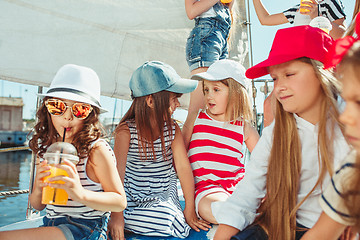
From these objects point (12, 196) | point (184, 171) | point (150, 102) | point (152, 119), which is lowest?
point (12, 196)

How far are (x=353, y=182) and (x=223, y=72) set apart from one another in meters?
1.53

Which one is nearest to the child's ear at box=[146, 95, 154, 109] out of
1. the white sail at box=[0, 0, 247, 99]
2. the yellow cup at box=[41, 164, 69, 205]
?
the white sail at box=[0, 0, 247, 99]

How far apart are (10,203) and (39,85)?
13.9 meters

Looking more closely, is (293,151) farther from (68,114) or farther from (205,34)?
(205,34)

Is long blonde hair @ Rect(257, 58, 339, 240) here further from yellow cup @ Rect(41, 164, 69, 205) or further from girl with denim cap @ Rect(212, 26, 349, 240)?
yellow cup @ Rect(41, 164, 69, 205)

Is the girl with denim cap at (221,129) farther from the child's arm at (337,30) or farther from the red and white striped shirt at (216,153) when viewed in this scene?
the child's arm at (337,30)

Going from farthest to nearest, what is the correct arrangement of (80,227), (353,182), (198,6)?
(198,6) → (80,227) → (353,182)

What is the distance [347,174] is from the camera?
103 cm

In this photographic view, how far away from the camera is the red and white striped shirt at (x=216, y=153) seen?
91.3 inches

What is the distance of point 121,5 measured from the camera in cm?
297

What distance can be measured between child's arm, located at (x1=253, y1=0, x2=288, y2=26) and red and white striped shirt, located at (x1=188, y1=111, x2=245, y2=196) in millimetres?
977

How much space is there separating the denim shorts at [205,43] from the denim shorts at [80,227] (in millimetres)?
1447

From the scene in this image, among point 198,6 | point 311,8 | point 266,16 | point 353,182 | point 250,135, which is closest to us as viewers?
point 353,182

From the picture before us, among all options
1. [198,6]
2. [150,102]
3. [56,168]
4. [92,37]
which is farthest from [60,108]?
[198,6]
